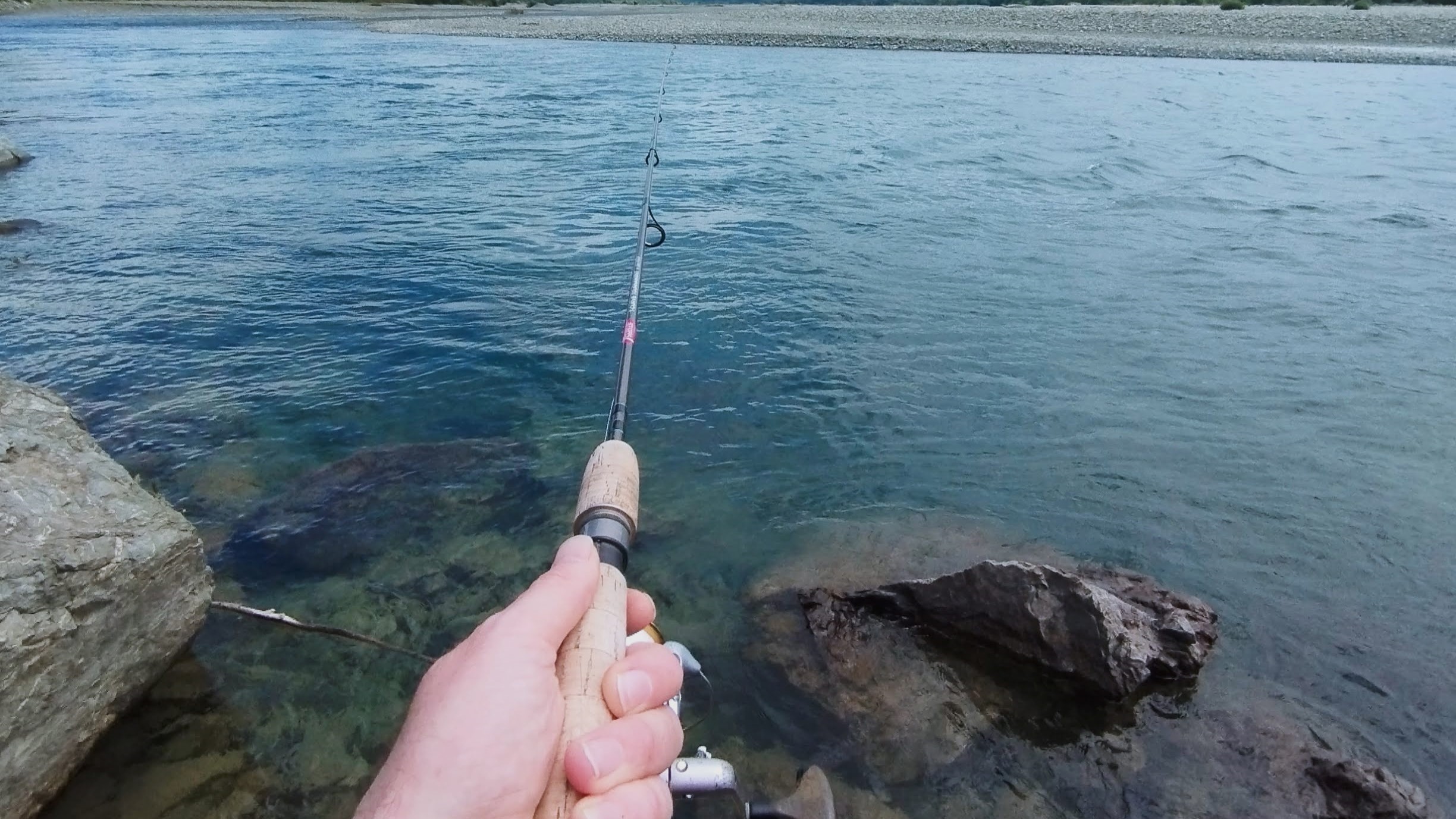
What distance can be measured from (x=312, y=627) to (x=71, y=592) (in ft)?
3.76

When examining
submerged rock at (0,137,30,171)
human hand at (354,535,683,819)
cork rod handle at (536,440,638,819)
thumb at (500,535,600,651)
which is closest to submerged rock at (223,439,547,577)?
cork rod handle at (536,440,638,819)

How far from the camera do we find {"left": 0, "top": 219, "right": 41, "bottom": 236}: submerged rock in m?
10.7

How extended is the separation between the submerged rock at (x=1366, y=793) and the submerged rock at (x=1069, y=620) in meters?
0.69

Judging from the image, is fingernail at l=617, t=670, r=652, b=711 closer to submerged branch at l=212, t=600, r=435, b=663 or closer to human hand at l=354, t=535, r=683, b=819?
human hand at l=354, t=535, r=683, b=819

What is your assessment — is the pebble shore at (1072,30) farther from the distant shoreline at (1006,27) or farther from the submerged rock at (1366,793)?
the submerged rock at (1366,793)

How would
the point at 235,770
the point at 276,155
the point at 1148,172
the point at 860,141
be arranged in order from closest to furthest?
the point at 235,770 → the point at 1148,172 → the point at 276,155 → the point at 860,141

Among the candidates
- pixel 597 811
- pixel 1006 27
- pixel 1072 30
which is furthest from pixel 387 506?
pixel 1006 27

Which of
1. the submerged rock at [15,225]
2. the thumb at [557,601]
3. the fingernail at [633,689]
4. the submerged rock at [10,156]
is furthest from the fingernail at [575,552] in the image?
the submerged rock at [10,156]

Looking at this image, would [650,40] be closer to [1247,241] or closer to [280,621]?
[1247,241]

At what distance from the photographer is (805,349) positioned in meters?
7.75

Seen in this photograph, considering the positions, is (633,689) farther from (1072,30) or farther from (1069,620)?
(1072,30)

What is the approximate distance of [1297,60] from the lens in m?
32.5

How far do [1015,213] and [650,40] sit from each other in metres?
36.3

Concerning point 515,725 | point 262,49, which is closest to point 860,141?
point 515,725
